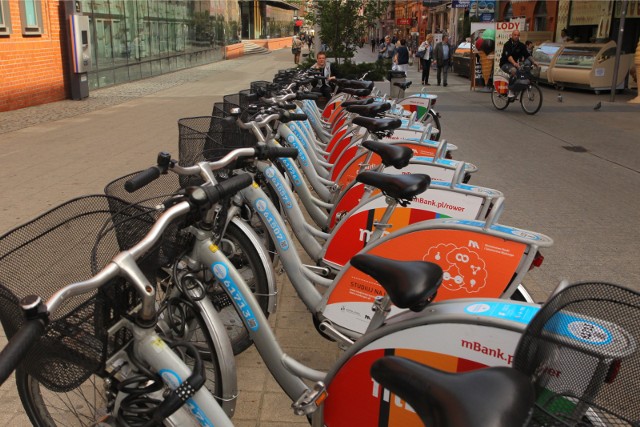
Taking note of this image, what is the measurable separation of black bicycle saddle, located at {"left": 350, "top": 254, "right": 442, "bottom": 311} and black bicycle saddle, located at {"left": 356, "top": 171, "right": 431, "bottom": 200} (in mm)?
941

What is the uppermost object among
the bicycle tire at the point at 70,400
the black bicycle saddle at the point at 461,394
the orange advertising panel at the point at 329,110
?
the black bicycle saddle at the point at 461,394

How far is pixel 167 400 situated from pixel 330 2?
1298 cm

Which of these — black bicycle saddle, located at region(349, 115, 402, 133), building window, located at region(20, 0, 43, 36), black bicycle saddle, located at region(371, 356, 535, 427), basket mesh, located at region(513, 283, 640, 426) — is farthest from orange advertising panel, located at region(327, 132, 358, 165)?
building window, located at region(20, 0, 43, 36)

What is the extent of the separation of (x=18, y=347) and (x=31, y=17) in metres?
14.0

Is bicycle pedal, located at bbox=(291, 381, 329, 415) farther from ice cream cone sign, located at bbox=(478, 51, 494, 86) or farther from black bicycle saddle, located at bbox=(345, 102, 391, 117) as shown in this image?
ice cream cone sign, located at bbox=(478, 51, 494, 86)

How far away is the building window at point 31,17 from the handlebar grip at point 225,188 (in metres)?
12.9

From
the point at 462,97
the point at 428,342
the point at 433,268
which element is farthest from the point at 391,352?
the point at 462,97

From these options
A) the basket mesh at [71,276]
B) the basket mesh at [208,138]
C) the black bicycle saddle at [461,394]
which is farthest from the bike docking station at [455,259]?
the black bicycle saddle at [461,394]

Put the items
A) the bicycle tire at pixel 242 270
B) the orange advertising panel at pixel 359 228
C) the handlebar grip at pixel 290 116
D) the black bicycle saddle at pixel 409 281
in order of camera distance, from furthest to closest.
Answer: the handlebar grip at pixel 290 116
the orange advertising panel at pixel 359 228
the bicycle tire at pixel 242 270
the black bicycle saddle at pixel 409 281

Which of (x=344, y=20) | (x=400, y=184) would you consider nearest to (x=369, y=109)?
(x=400, y=184)

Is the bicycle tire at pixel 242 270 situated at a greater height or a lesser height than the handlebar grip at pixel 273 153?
lesser

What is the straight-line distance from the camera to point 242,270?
3270 mm

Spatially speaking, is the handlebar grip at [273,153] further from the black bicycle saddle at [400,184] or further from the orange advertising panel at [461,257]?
the orange advertising panel at [461,257]

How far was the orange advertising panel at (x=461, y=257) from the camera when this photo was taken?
2793mm
